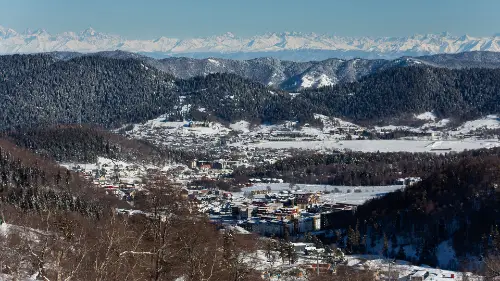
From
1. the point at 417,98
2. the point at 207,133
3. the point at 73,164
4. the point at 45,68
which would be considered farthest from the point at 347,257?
the point at 45,68

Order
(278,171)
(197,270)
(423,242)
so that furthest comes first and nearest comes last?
(278,171)
(423,242)
(197,270)

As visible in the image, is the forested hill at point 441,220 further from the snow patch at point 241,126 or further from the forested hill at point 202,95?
the forested hill at point 202,95

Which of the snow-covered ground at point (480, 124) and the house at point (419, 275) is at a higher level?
the snow-covered ground at point (480, 124)

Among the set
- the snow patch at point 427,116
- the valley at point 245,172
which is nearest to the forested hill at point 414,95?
the valley at point 245,172

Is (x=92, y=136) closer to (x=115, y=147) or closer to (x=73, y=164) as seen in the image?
(x=115, y=147)

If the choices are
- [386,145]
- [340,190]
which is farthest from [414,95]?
Result: [340,190]
